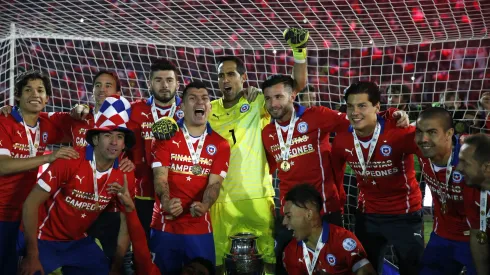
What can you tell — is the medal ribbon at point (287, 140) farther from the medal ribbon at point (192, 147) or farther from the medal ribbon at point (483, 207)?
the medal ribbon at point (483, 207)

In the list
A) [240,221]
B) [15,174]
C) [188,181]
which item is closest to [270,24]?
[240,221]

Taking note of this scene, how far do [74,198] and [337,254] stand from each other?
1.78m

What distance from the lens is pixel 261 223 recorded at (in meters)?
5.39

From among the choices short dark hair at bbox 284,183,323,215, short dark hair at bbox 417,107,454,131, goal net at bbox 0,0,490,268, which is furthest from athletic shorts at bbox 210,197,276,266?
goal net at bbox 0,0,490,268

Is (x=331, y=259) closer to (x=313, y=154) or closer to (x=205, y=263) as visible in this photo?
(x=205, y=263)

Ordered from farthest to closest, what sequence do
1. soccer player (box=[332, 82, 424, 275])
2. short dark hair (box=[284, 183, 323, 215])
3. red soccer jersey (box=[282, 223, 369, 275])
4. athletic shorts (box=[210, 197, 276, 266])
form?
athletic shorts (box=[210, 197, 276, 266]) → soccer player (box=[332, 82, 424, 275]) → short dark hair (box=[284, 183, 323, 215]) → red soccer jersey (box=[282, 223, 369, 275])

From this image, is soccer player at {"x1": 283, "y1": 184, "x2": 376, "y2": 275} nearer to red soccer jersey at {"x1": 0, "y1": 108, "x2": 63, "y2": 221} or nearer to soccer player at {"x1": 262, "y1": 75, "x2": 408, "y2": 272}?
soccer player at {"x1": 262, "y1": 75, "x2": 408, "y2": 272}

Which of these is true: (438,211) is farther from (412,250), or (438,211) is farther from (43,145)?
(43,145)

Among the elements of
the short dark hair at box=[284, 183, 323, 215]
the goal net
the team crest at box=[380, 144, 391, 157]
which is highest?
the goal net

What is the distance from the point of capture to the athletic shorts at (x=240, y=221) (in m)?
5.36

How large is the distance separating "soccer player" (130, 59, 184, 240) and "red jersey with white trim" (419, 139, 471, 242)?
1933 mm

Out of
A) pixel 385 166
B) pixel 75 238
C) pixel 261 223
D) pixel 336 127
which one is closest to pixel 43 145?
pixel 75 238

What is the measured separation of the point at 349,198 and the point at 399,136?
2.48 meters

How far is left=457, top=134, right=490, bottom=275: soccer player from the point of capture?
3.92 metres
